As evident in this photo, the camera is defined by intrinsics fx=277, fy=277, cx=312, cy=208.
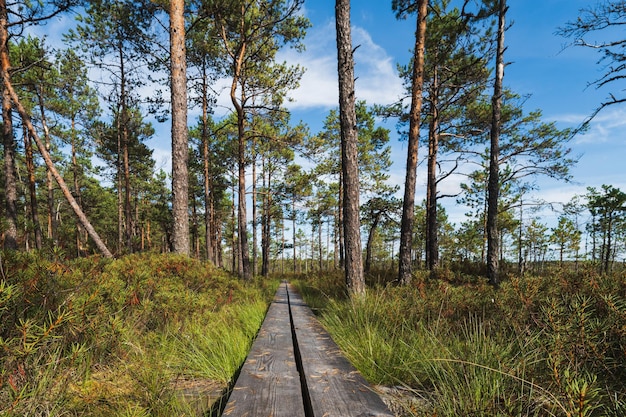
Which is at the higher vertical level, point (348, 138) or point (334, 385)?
point (348, 138)

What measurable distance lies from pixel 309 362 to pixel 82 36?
14.9 m

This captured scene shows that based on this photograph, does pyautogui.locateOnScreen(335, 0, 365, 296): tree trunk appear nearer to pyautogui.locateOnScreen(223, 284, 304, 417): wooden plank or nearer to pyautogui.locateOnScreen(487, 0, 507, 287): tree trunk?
pyautogui.locateOnScreen(223, 284, 304, 417): wooden plank

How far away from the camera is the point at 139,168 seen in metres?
21.9

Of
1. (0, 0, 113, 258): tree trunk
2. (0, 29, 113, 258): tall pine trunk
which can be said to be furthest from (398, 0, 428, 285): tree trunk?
(0, 0, 113, 258): tree trunk

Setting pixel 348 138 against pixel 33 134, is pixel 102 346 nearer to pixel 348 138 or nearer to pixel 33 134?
pixel 348 138

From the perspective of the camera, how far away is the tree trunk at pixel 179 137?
22.4 ft

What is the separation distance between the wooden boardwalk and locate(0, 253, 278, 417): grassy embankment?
281 mm

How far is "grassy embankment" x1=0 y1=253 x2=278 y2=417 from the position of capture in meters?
1.43

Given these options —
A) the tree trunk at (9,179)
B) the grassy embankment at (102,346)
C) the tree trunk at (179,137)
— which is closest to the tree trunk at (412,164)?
the grassy embankment at (102,346)

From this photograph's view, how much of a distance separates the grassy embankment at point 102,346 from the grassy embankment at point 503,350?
1258 mm

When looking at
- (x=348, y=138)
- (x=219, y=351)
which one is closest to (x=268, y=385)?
(x=219, y=351)

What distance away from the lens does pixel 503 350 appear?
86.0 inches

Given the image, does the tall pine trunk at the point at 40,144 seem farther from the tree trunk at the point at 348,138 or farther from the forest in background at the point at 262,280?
the tree trunk at the point at 348,138

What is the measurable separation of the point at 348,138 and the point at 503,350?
390 cm
